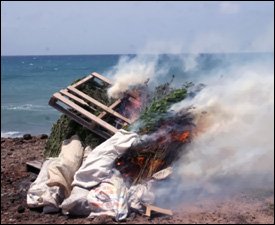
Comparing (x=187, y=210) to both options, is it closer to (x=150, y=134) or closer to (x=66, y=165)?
(x=150, y=134)

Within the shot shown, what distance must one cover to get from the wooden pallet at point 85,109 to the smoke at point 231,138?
1.05m

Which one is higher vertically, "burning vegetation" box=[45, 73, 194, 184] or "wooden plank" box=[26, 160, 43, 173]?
"burning vegetation" box=[45, 73, 194, 184]

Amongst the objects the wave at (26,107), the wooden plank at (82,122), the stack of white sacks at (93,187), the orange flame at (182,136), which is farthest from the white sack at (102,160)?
the wave at (26,107)

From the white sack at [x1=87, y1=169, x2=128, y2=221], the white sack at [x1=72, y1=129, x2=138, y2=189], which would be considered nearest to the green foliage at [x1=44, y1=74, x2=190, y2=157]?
the white sack at [x1=72, y1=129, x2=138, y2=189]

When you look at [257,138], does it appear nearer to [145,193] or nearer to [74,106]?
[145,193]

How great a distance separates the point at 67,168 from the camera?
6.75 m

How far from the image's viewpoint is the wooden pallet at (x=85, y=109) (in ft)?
24.2

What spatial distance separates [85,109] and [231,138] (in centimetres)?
244

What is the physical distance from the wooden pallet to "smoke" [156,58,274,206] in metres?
1.05

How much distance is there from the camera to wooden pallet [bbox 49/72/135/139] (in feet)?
24.2

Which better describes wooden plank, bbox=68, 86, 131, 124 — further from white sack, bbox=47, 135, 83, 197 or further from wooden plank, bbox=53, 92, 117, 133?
white sack, bbox=47, 135, 83, 197

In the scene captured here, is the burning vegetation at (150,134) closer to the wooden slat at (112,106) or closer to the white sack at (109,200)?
the wooden slat at (112,106)

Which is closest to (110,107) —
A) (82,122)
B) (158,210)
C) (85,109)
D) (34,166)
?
(85,109)

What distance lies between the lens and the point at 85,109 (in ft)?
26.1
